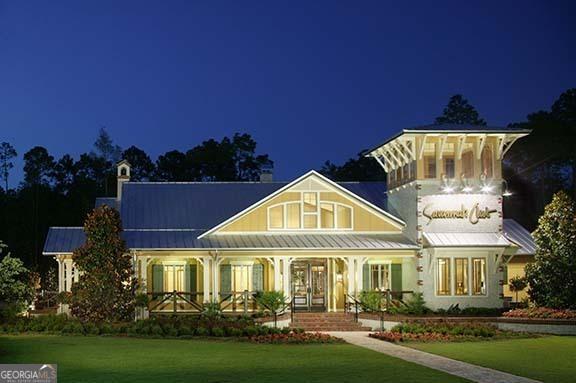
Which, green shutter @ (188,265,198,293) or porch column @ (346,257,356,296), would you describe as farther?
green shutter @ (188,265,198,293)

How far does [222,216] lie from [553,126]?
25.9 m

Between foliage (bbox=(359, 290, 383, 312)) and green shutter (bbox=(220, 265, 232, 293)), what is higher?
green shutter (bbox=(220, 265, 232, 293))

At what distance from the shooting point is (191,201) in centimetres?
4044

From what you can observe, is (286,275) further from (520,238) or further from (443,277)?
(520,238)

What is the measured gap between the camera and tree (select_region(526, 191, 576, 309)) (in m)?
31.9

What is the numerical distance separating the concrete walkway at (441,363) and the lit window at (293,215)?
28.9 feet

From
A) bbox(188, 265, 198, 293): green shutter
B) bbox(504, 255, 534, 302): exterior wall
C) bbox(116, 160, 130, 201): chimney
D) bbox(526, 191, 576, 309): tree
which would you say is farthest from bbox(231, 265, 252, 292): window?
bbox(504, 255, 534, 302): exterior wall

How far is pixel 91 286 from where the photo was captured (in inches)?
1192

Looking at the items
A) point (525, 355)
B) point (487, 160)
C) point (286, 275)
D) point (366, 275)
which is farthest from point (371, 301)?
point (525, 355)

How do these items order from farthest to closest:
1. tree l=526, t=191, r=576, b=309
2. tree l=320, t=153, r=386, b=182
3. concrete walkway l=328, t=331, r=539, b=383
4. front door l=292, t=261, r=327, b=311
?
tree l=320, t=153, r=386, b=182 → front door l=292, t=261, r=327, b=311 → tree l=526, t=191, r=576, b=309 → concrete walkway l=328, t=331, r=539, b=383

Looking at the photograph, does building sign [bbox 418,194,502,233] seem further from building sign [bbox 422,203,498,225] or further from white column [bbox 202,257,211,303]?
white column [bbox 202,257,211,303]

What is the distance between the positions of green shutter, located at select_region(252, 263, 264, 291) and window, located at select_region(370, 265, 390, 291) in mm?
4388

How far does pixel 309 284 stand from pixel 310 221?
2576 millimetres

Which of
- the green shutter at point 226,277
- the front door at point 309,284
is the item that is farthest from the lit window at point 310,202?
the green shutter at point 226,277
